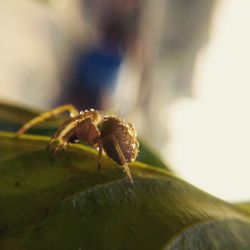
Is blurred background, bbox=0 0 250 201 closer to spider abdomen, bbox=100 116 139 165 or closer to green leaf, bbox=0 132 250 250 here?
spider abdomen, bbox=100 116 139 165

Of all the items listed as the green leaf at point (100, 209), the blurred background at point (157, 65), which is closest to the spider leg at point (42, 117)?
the green leaf at point (100, 209)

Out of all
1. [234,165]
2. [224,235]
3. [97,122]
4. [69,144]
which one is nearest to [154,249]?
[224,235]

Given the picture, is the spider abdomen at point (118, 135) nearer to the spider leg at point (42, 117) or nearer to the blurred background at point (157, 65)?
the spider leg at point (42, 117)

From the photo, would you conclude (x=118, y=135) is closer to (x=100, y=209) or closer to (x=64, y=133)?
(x=64, y=133)

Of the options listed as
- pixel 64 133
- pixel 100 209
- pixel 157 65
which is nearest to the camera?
pixel 100 209

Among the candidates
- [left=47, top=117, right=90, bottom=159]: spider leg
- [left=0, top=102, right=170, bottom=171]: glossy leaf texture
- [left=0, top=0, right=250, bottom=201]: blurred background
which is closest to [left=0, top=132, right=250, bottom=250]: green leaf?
[left=47, top=117, right=90, bottom=159]: spider leg

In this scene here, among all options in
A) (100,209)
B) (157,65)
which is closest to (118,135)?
(100,209)

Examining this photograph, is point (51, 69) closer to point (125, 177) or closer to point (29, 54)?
point (29, 54)
